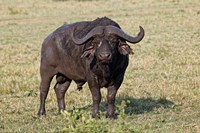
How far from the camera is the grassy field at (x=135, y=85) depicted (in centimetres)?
866

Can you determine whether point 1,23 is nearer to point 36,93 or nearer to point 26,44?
point 26,44

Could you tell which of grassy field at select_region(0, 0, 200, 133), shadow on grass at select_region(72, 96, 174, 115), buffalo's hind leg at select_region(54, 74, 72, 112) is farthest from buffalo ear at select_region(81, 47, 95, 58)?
buffalo's hind leg at select_region(54, 74, 72, 112)

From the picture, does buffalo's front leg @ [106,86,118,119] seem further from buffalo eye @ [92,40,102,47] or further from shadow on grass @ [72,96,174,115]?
buffalo eye @ [92,40,102,47]

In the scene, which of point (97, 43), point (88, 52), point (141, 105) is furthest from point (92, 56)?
point (141, 105)

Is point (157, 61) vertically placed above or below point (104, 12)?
below

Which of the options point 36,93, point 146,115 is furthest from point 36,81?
point 146,115

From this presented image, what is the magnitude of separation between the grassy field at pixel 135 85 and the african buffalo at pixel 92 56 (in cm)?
38

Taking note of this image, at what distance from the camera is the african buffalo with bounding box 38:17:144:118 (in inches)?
362

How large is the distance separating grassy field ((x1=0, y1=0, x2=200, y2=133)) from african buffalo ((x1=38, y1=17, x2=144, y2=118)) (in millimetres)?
378

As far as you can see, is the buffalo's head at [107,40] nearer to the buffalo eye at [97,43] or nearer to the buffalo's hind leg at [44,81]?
the buffalo eye at [97,43]

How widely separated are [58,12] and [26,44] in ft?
62.1

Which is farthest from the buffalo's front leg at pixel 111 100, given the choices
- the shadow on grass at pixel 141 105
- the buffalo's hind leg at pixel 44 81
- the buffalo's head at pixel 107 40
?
the buffalo's hind leg at pixel 44 81

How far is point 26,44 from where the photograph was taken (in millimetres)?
23797

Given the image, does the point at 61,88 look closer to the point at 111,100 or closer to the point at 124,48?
the point at 111,100
